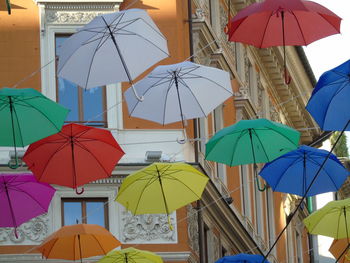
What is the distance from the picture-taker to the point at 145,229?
4084 cm

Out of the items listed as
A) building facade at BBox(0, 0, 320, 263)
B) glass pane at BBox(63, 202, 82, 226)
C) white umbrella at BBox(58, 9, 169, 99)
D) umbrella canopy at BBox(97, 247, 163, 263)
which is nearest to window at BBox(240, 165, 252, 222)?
building facade at BBox(0, 0, 320, 263)

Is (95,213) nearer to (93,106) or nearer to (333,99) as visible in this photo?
(93,106)

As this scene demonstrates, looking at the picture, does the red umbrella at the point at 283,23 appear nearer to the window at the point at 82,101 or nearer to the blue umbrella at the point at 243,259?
the blue umbrella at the point at 243,259

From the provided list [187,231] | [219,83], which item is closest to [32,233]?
[187,231]

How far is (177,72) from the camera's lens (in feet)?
118

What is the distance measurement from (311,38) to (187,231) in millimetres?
7685

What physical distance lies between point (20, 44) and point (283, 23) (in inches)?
327

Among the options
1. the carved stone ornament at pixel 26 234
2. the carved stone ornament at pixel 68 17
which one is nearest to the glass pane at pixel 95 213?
the carved stone ornament at pixel 26 234

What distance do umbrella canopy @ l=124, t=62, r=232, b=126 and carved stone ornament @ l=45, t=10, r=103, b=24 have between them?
18.0 feet

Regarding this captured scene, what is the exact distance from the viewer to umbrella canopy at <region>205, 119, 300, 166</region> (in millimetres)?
35688

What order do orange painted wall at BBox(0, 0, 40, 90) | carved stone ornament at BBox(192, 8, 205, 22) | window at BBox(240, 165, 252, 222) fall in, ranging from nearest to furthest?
1. orange painted wall at BBox(0, 0, 40, 90)
2. carved stone ornament at BBox(192, 8, 205, 22)
3. window at BBox(240, 165, 252, 222)

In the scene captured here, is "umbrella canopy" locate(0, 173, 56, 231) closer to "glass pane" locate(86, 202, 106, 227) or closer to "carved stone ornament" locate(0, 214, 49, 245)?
"carved stone ornament" locate(0, 214, 49, 245)

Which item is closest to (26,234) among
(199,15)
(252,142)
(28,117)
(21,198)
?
(21,198)

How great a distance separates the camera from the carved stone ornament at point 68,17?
42.1 metres
